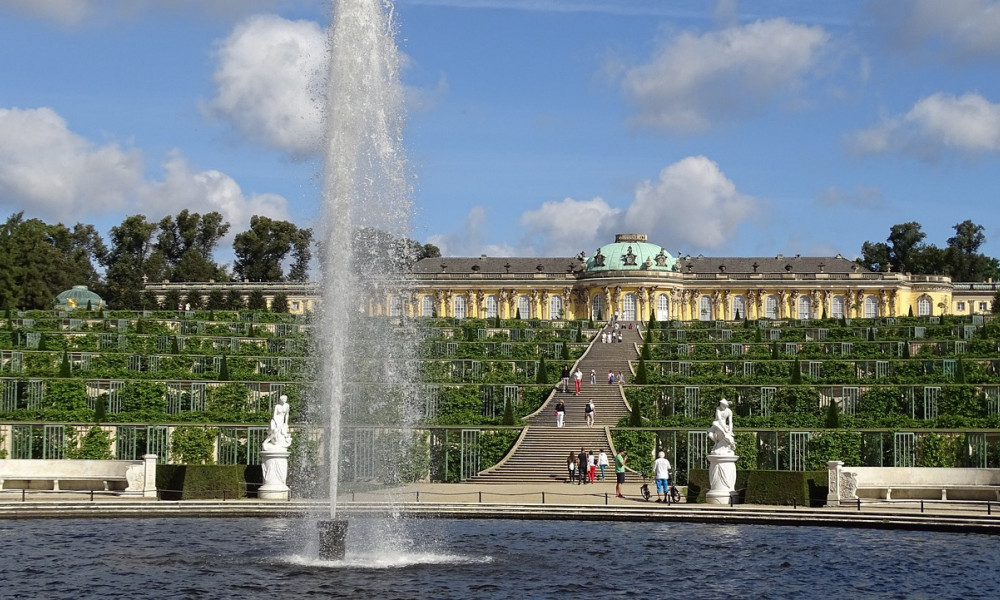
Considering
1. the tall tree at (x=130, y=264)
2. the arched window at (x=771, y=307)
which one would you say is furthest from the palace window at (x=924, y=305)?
the tall tree at (x=130, y=264)

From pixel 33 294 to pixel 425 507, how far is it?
5597cm

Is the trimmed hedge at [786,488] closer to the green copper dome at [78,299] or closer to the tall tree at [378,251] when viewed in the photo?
the tall tree at [378,251]

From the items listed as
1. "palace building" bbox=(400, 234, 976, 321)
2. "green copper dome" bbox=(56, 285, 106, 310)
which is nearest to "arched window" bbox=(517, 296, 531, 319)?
"palace building" bbox=(400, 234, 976, 321)

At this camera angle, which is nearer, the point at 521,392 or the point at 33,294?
the point at 521,392

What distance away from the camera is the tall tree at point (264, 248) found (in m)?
103

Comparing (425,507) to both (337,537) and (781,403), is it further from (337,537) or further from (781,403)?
(781,403)

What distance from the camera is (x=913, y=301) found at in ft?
Answer: 321

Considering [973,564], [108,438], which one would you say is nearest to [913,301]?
[108,438]

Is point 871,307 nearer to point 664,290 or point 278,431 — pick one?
point 664,290

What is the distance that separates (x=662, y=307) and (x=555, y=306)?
318 inches

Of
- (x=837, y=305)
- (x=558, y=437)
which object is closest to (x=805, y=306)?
(x=837, y=305)

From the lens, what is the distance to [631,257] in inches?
3770

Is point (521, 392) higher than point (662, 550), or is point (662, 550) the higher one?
point (521, 392)

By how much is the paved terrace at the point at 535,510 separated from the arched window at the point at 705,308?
68499mm
